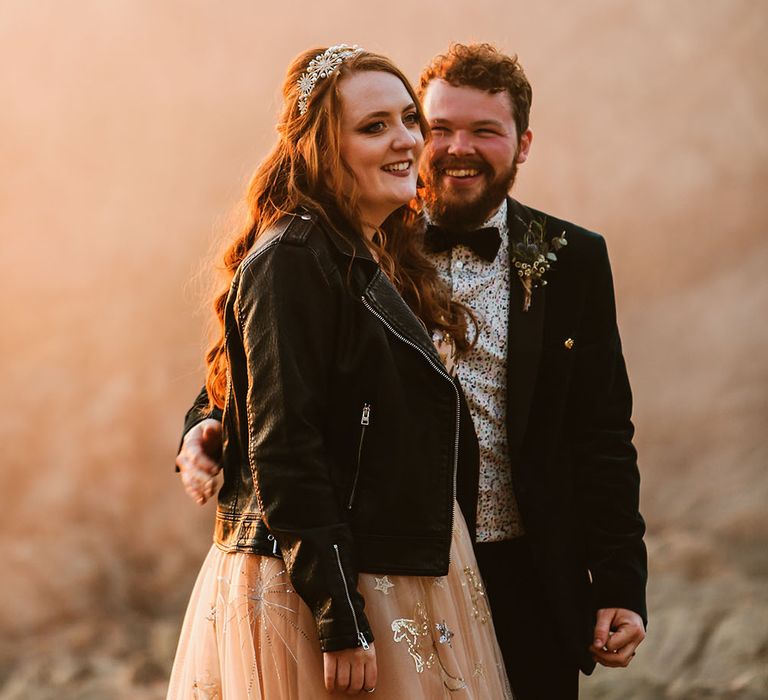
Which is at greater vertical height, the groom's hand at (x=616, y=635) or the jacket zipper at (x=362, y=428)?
the jacket zipper at (x=362, y=428)

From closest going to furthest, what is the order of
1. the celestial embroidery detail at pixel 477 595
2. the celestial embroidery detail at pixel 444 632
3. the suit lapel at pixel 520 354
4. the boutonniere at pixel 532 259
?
1. the celestial embroidery detail at pixel 444 632
2. the celestial embroidery detail at pixel 477 595
3. the suit lapel at pixel 520 354
4. the boutonniere at pixel 532 259

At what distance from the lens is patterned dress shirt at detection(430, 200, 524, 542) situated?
2490 mm

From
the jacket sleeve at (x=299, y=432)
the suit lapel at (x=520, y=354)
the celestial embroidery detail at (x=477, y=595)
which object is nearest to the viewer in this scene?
the jacket sleeve at (x=299, y=432)

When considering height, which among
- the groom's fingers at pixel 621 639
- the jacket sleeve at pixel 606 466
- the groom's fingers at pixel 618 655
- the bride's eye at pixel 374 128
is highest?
the bride's eye at pixel 374 128

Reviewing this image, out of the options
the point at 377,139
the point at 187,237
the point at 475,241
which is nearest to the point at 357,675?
the point at 377,139

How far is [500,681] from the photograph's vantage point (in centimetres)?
229

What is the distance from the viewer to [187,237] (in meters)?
4.24

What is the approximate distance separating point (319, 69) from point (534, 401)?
895 millimetres

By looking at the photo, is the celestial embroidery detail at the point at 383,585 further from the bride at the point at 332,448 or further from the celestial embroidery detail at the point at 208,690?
the celestial embroidery detail at the point at 208,690

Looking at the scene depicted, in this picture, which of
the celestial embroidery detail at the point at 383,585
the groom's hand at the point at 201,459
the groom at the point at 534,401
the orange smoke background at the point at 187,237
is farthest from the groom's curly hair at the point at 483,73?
the orange smoke background at the point at 187,237

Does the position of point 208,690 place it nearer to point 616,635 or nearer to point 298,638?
point 298,638

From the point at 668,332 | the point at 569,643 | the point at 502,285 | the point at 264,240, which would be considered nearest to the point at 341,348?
the point at 264,240

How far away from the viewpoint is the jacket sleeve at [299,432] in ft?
6.09

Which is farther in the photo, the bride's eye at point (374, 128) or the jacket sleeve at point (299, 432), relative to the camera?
the bride's eye at point (374, 128)
